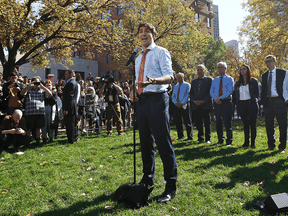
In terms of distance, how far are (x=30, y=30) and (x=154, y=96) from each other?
441 inches

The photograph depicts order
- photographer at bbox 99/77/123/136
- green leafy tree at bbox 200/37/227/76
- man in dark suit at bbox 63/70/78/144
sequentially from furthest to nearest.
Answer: green leafy tree at bbox 200/37/227/76, photographer at bbox 99/77/123/136, man in dark suit at bbox 63/70/78/144

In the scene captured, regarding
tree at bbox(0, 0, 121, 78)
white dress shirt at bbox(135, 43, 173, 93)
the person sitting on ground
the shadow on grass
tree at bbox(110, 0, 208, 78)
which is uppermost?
tree at bbox(110, 0, 208, 78)

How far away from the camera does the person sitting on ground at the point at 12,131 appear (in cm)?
668

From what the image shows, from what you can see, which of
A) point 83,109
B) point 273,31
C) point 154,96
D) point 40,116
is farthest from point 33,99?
point 273,31

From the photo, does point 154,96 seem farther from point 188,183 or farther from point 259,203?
point 259,203

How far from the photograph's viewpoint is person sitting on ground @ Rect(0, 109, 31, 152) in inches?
263

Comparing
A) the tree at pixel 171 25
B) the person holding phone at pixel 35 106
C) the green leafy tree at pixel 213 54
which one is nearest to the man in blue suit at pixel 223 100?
the person holding phone at pixel 35 106

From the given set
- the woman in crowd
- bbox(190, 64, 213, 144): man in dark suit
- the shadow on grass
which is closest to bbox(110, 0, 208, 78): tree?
bbox(190, 64, 213, 144): man in dark suit

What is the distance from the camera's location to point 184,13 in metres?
23.0

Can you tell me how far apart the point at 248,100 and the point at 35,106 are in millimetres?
A: 6695

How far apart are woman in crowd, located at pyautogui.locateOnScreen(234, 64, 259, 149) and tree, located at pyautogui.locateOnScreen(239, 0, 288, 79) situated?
44.9ft

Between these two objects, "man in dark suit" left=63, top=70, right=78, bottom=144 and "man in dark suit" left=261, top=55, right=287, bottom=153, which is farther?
"man in dark suit" left=63, top=70, right=78, bottom=144

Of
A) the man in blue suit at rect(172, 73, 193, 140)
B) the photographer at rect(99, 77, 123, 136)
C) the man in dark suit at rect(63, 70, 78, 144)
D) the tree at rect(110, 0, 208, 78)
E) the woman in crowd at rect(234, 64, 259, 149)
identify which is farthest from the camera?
the tree at rect(110, 0, 208, 78)

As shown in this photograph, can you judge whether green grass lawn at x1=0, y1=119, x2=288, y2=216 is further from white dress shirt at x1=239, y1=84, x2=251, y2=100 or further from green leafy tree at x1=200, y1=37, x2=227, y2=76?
green leafy tree at x1=200, y1=37, x2=227, y2=76
